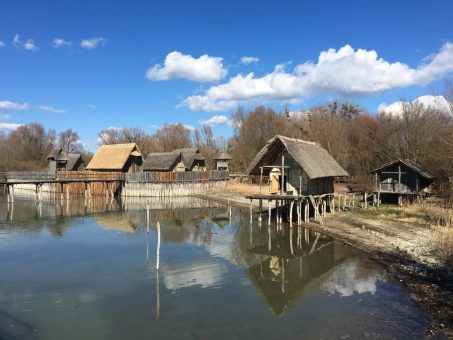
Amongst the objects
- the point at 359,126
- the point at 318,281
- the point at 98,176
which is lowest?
the point at 318,281

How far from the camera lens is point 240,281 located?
14.3m

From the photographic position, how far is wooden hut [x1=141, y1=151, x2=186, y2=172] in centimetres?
4747

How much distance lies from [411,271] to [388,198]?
65.5 ft

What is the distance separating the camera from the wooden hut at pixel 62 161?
181 feet

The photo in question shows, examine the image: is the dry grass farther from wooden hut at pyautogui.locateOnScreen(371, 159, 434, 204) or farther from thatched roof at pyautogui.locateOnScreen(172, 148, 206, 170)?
thatched roof at pyautogui.locateOnScreen(172, 148, 206, 170)

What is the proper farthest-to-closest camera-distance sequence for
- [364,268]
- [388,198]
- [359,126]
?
[359,126]
[388,198]
[364,268]

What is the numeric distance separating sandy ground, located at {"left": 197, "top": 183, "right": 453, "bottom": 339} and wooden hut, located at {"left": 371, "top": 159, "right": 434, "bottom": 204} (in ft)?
7.44

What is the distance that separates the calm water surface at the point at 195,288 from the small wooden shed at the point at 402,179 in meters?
11.9

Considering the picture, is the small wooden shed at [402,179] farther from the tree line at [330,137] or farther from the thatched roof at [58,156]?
the thatched roof at [58,156]

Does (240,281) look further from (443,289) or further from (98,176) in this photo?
(98,176)

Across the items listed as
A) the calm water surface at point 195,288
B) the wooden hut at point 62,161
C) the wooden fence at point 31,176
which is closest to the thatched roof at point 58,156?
A: the wooden hut at point 62,161

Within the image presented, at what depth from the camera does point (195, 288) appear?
13320 mm

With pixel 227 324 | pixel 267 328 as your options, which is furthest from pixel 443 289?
pixel 227 324

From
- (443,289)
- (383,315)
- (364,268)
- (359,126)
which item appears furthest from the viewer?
(359,126)
